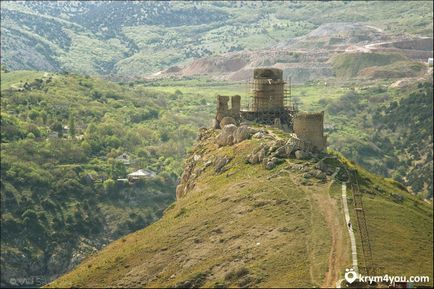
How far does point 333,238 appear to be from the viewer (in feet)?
244

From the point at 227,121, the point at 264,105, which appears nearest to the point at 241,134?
the point at 227,121

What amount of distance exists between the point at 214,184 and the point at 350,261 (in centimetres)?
3172

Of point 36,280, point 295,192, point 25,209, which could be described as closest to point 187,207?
point 295,192

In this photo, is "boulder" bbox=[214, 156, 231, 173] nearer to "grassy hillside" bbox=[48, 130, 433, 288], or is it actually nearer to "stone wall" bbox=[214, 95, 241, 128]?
"grassy hillside" bbox=[48, 130, 433, 288]

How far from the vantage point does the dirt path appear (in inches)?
2630

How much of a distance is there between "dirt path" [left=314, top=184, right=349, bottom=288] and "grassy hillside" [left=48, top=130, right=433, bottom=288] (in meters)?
0.07

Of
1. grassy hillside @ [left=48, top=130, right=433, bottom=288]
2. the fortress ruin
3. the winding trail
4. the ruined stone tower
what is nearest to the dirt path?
grassy hillside @ [left=48, top=130, right=433, bottom=288]

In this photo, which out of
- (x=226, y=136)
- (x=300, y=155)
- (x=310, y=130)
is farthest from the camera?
(x=226, y=136)

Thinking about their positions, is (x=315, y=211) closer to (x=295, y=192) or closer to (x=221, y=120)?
(x=295, y=192)

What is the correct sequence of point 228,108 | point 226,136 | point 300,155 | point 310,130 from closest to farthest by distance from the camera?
point 300,155
point 310,130
point 226,136
point 228,108

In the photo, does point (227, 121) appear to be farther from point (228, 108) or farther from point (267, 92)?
point (267, 92)

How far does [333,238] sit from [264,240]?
5225 mm

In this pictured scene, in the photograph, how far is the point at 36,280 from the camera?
179875 millimetres

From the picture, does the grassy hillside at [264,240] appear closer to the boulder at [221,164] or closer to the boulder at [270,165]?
the boulder at [270,165]
